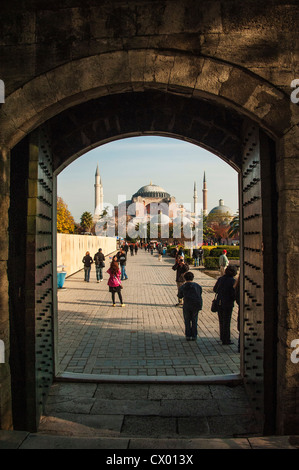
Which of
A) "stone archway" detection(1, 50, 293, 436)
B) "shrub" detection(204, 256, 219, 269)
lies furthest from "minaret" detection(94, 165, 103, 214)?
"stone archway" detection(1, 50, 293, 436)

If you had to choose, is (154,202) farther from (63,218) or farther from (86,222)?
(63,218)

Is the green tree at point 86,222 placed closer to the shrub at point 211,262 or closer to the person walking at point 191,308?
the shrub at point 211,262

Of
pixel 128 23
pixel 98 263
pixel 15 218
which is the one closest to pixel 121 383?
pixel 15 218

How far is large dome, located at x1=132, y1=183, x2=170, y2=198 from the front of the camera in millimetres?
125625

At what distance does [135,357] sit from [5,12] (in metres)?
5.59

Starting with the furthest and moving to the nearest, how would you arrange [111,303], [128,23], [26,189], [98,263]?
[98,263]
[111,303]
[26,189]
[128,23]

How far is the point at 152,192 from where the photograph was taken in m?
126

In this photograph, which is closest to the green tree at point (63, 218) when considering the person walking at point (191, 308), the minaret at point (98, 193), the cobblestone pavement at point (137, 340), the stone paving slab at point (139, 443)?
the cobblestone pavement at point (137, 340)

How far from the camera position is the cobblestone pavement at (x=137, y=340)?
6.26 metres

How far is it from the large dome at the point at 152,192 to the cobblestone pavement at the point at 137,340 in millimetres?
112481

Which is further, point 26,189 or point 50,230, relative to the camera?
point 50,230

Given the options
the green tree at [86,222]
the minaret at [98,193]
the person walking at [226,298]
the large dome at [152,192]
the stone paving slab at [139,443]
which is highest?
the large dome at [152,192]

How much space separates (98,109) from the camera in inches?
191

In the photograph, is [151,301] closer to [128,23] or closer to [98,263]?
[98,263]
